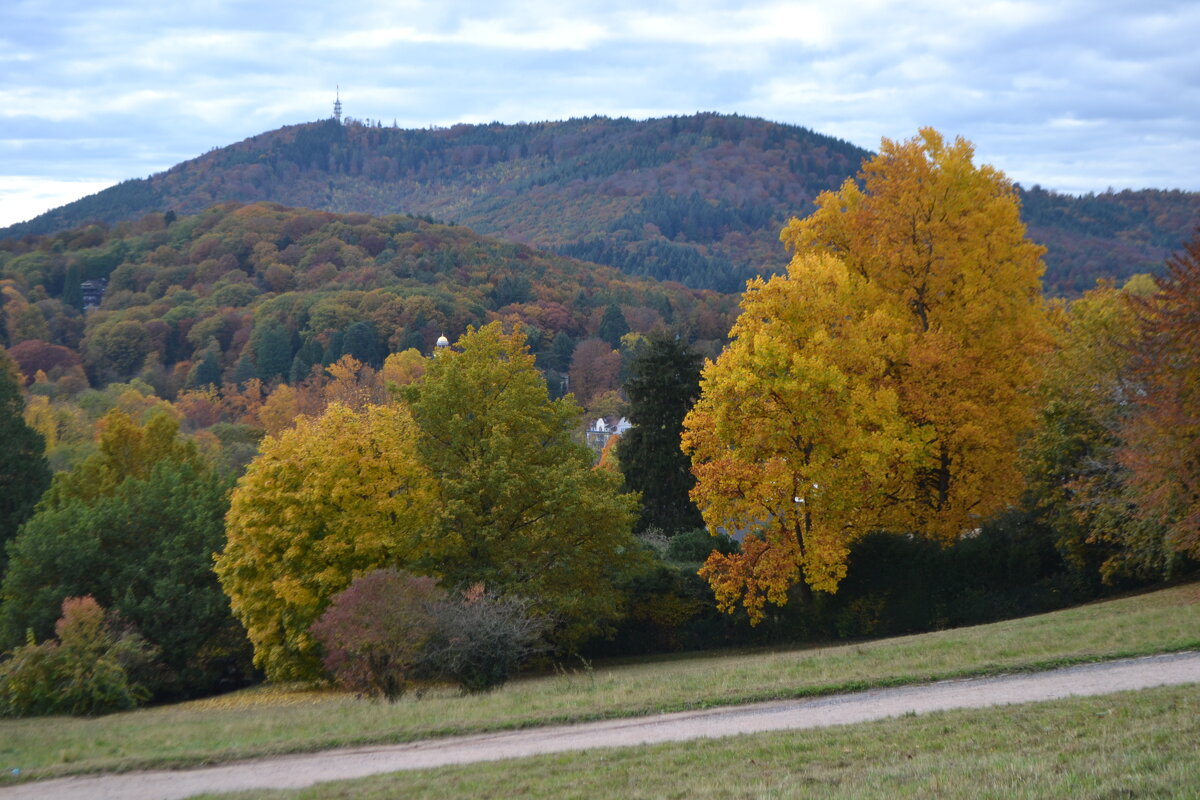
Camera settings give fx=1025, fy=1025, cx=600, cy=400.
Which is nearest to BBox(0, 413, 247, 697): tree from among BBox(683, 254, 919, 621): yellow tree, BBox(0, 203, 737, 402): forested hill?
BBox(683, 254, 919, 621): yellow tree

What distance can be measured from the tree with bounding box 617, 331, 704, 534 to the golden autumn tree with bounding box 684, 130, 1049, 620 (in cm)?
1122

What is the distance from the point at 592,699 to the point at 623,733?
97.7 inches

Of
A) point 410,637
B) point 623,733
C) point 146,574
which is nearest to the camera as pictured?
point 623,733

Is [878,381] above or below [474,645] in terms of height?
above

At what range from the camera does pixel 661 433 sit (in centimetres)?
3931

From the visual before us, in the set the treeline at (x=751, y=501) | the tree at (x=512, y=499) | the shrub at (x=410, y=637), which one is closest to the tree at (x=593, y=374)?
the treeline at (x=751, y=501)

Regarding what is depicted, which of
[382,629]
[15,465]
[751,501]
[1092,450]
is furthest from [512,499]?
[15,465]

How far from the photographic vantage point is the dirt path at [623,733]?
12.7 metres

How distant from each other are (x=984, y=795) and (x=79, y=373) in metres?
122

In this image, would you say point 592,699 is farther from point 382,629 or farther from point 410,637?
point 382,629

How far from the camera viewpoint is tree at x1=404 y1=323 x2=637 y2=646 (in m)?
27.5

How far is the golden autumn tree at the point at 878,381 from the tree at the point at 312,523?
800 centimetres

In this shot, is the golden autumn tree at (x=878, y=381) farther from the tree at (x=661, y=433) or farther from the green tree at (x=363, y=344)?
the green tree at (x=363, y=344)

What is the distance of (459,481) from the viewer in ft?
91.6
